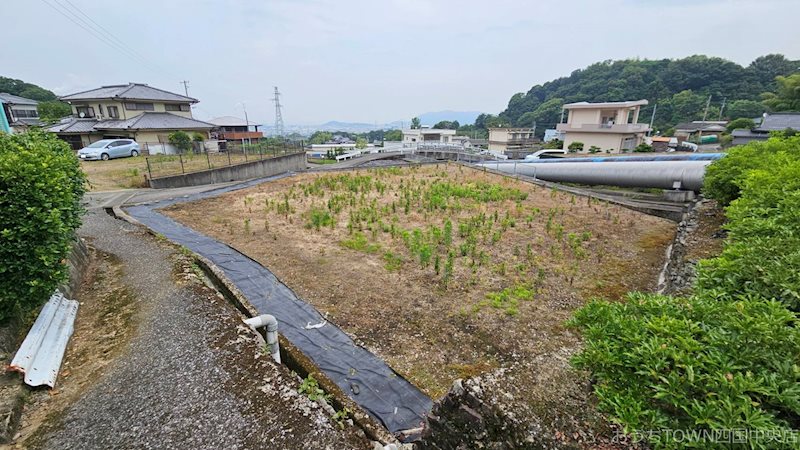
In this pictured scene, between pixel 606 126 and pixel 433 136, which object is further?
pixel 433 136

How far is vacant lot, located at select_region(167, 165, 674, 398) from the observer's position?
4.27 m

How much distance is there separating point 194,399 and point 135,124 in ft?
78.6

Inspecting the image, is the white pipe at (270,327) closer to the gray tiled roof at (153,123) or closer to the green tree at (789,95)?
the gray tiled roof at (153,123)

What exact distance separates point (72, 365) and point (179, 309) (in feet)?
3.38

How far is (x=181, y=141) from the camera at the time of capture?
19.8 m

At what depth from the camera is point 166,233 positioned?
7168mm

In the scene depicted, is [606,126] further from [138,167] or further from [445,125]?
[445,125]

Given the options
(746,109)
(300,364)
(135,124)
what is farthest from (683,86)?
(135,124)

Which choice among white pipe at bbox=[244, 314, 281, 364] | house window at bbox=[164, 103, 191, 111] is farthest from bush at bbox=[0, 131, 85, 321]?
house window at bbox=[164, 103, 191, 111]

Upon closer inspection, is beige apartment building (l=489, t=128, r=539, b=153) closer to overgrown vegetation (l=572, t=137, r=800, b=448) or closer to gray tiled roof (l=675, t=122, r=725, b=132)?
gray tiled roof (l=675, t=122, r=725, b=132)

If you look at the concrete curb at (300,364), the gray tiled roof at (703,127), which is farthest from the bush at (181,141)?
the gray tiled roof at (703,127)

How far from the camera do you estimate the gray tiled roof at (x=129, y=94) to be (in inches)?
840

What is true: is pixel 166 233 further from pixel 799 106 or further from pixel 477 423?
pixel 799 106

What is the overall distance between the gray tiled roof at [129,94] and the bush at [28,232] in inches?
943
